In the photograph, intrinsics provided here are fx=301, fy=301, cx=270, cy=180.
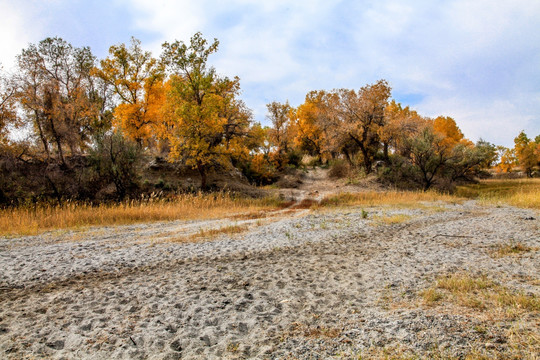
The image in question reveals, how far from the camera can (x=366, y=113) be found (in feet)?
102

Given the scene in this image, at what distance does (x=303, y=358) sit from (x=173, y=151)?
2008cm

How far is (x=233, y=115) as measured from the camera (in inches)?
960

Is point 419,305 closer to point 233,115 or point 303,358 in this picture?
point 303,358

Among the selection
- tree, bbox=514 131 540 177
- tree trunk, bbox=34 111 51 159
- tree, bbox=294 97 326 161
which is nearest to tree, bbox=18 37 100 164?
tree trunk, bbox=34 111 51 159

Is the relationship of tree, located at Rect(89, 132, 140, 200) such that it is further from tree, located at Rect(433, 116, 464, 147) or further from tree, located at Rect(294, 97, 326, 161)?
tree, located at Rect(433, 116, 464, 147)

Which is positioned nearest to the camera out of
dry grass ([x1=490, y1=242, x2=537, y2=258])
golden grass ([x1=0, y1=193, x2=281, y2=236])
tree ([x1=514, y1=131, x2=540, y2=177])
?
dry grass ([x1=490, y1=242, x2=537, y2=258])

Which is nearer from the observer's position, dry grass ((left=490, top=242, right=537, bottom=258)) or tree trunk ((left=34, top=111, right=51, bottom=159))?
dry grass ((left=490, top=242, right=537, bottom=258))

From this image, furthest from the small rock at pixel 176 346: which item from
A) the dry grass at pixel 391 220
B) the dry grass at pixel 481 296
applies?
the dry grass at pixel 391 220

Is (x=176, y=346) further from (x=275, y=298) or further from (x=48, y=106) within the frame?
(x=48, y=106)

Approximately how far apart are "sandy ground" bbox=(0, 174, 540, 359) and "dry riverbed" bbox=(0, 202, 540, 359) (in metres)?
0.02

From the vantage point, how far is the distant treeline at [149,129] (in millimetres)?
20062

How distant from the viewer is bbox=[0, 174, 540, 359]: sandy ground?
10.0ft

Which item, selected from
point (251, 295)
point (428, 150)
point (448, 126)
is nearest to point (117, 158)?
point (251, 295)

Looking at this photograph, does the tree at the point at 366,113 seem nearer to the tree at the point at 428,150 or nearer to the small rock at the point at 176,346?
the tree at the point at 428,150
